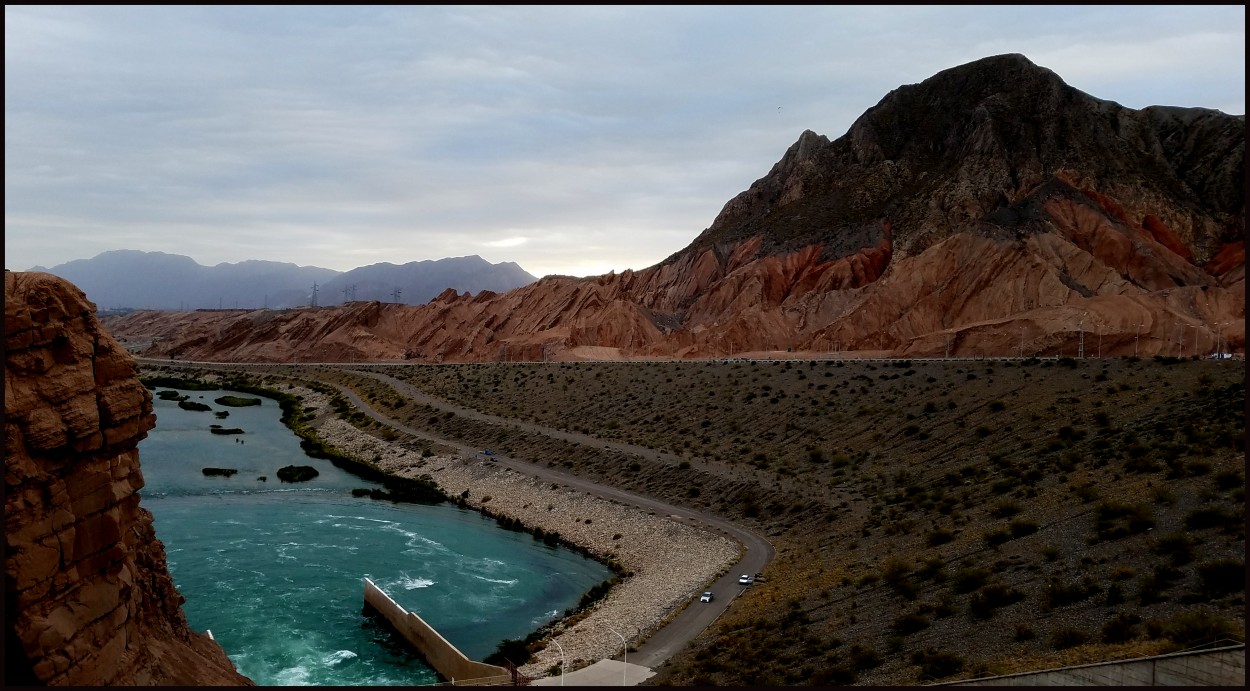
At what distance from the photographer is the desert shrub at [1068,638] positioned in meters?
14.4

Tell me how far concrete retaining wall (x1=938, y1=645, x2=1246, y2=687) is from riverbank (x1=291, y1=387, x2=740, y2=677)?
1173 cm

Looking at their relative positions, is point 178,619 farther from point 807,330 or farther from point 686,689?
point 807,330

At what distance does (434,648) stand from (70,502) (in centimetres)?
1356

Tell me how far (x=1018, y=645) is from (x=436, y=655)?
1523cm

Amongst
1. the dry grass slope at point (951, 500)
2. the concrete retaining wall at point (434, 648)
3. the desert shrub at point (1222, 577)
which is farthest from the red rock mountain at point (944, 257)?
the concrete retaining wall at point (434, 648)

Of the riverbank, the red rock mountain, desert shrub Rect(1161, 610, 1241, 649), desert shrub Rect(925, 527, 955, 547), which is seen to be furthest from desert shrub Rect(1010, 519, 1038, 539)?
the red rock mountain

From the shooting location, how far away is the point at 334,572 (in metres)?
29.9

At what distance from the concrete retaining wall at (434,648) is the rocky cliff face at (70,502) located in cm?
804

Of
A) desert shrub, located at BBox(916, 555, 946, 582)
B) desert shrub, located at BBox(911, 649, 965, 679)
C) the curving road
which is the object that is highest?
desert shrub, located at BBox(916, 555, 946, 582)

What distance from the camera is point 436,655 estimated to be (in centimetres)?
2247

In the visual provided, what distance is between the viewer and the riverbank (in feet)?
75.5

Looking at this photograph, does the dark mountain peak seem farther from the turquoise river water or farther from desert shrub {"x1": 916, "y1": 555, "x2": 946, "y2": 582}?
desert shrub {"x1": 916, "y1": 555, "x2": 946, "y2": 582}

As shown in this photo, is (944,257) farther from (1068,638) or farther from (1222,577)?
(1068,638)

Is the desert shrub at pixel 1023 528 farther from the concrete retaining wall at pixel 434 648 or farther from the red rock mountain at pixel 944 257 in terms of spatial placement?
the red rock mountain at pixel 944 257
